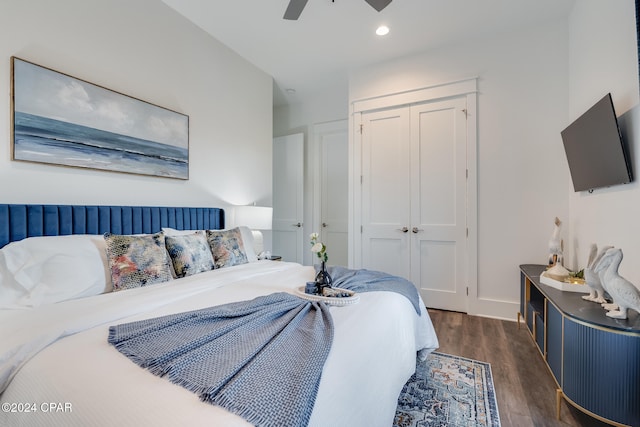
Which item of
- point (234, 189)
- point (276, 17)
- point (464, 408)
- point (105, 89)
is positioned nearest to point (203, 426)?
point (464, 408)

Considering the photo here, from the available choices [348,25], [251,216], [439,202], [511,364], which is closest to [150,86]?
[251,216]

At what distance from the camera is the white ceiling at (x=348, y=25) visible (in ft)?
8.81

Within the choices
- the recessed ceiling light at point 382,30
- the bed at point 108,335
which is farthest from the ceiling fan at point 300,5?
the bed at point 108,335

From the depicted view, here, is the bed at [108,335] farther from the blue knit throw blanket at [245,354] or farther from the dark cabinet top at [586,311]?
the dark cabinet top at [586,311]

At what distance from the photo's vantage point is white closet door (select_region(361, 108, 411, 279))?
3.57m

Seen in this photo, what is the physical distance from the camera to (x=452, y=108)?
3.31m

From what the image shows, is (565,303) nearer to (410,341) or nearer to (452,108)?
(410,341)

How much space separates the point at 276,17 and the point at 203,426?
10.6 feet

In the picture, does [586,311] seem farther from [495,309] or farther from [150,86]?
[150,86]

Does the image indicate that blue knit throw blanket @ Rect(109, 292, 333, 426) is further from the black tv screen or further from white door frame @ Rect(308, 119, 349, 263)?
white door frame @ Rect(308, 119, 349, 263)

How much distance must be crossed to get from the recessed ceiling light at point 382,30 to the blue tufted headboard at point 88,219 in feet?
8.56

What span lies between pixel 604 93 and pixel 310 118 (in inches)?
138

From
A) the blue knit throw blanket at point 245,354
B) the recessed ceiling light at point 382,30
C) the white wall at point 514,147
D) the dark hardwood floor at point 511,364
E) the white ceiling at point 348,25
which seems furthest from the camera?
the recessed ceiling light at point 382,30

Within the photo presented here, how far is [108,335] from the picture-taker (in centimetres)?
115
